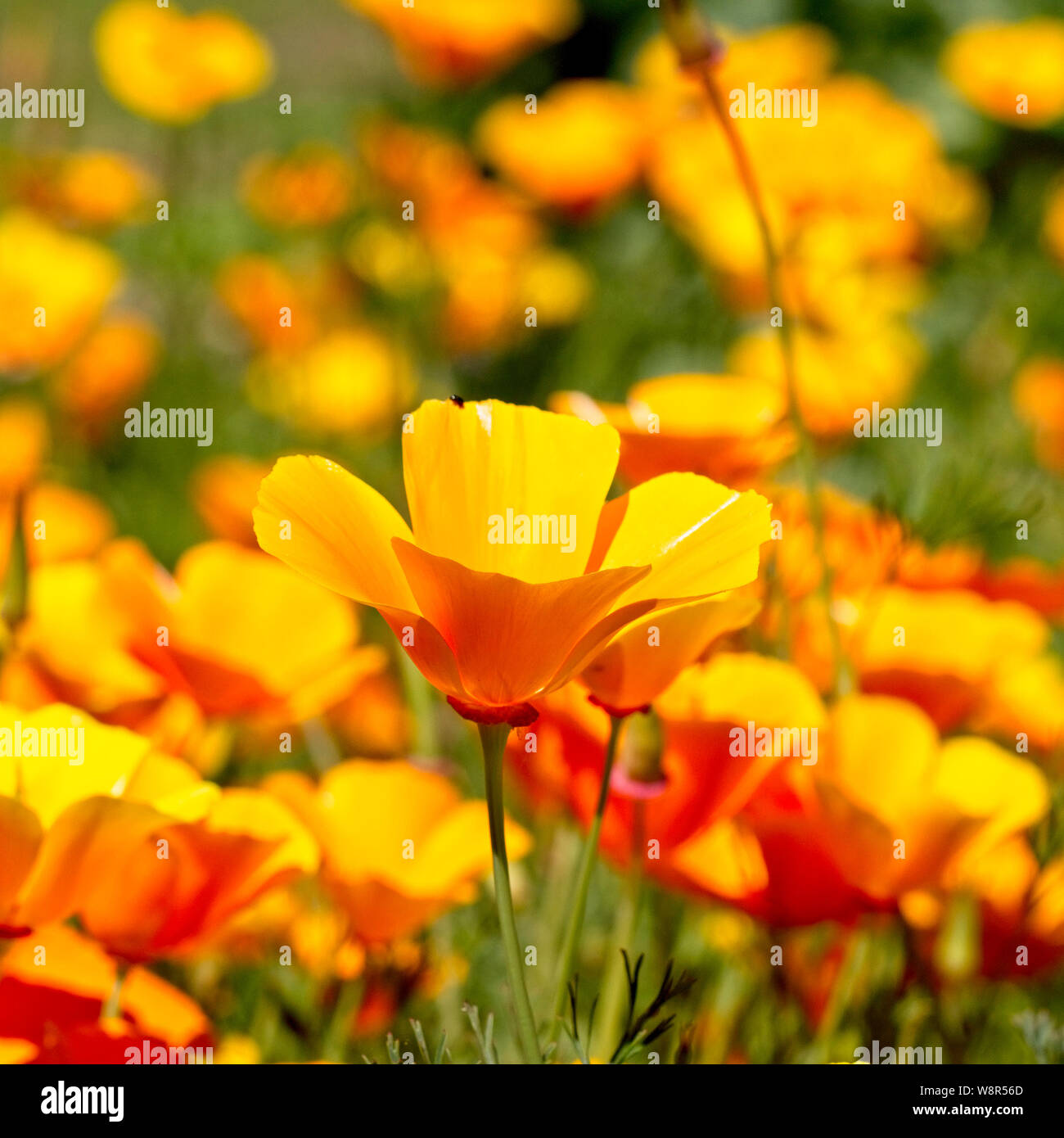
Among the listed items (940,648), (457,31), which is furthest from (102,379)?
(940,648)

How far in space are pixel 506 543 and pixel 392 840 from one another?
0.16 m

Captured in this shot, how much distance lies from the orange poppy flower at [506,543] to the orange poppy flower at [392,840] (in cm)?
12

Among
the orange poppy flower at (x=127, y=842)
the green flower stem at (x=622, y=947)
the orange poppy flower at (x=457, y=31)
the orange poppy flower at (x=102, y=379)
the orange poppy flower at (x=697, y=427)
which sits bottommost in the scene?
the green flower stem at (x=622, y=947)

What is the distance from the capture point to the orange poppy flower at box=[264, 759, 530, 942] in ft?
1.67

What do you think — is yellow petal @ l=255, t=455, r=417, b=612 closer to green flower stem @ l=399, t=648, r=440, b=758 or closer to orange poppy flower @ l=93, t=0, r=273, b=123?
green flower stem @ l=399, t=648, r=440, b=758

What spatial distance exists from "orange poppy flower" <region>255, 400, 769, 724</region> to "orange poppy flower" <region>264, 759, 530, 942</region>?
121 millimetres

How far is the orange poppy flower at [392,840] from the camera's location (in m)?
0.51

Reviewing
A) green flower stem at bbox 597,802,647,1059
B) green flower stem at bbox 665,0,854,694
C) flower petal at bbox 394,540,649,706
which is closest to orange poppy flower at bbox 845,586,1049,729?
green flower stem at bbox 665,0,854,694

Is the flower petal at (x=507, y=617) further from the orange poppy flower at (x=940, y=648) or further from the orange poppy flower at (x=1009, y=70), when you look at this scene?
the orange poppy flower at (x=1009, y=70)

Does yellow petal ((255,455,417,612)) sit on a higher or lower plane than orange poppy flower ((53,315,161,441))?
lower

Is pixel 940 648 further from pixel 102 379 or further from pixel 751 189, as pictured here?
pixel 102 379

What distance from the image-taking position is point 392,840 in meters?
0.54

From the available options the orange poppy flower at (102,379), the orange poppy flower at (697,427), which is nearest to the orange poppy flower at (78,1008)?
the orange poppy flower at (697,427)
